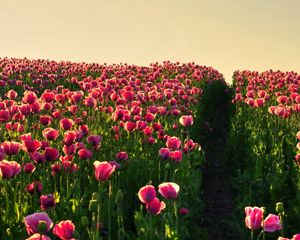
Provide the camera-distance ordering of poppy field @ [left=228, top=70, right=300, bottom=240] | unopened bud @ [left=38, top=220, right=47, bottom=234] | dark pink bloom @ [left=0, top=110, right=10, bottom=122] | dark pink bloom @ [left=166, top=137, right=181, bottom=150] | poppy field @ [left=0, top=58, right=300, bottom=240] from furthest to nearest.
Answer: poppy field @ [left=228, top=70, right=300, bottom=240], dark pink bloom @ [left=0, top=110, right=10, bottom=122], dark pink bloom @ [left=166, top=137, right=181, bottom=150], poppy field @ [left=0, top=58, right=300, bottom=240], unopened bud @ [left=38, top=220, right=47, bottom=234]

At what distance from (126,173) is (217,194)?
3.46 metres

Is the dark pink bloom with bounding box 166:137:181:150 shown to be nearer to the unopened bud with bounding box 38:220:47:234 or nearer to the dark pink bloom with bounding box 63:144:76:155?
the dark pink bloom with bounding box 63:144:76:155

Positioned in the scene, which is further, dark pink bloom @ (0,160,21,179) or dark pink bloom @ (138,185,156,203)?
dark pink bloom @ (0,160,21,179)

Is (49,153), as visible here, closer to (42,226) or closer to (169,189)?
(169,189)

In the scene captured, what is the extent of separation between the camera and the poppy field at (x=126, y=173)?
4.18 meters

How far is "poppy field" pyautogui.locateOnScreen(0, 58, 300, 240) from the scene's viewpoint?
13.7 feet

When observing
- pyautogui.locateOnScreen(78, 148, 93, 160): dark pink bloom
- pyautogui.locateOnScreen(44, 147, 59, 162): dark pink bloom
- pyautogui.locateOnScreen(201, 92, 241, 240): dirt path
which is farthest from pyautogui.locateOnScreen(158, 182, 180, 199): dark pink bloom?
pyautogui.locateOnScreen(201, 92, 241, 240): dirt path

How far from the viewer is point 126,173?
22.0 ft

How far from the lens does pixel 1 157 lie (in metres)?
4.91

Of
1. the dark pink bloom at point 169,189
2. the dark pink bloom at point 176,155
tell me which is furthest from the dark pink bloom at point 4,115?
the dark pink bloom at point 169,189

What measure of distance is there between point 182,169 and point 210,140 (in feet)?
23.8

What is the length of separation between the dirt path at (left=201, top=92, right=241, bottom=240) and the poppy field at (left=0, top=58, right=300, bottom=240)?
242 millimetres

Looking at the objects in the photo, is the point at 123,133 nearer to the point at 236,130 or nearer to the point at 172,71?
the point at 236,130

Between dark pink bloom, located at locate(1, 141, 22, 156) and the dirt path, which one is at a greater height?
dark pink bloom, located at locate(1, 141, 22, 156)
